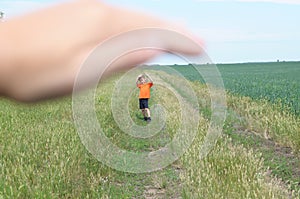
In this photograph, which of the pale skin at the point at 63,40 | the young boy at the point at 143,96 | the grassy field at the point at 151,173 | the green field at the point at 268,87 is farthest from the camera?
the green field at the point at 268,87

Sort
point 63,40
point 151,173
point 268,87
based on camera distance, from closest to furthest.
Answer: point 63,40, point 151,173, point 268,87

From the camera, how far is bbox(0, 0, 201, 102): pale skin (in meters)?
0.98

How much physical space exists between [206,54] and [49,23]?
350 mm

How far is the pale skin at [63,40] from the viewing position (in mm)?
978

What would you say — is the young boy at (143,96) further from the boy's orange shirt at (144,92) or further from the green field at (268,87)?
the green field at (268,87)

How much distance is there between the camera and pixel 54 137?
22.6ft

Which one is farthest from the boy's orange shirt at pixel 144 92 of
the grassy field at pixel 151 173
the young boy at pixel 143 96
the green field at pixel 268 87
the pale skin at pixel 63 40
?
the pale skin at pixel 63 40

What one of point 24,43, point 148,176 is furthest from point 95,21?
point 148,176

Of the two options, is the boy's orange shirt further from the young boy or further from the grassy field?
the grassy field

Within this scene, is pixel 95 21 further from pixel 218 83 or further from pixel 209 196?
pixel 209 196

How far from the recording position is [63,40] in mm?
984

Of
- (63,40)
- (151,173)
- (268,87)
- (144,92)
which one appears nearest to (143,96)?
(144,92)

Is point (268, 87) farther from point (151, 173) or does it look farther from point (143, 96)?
point (151, 173)

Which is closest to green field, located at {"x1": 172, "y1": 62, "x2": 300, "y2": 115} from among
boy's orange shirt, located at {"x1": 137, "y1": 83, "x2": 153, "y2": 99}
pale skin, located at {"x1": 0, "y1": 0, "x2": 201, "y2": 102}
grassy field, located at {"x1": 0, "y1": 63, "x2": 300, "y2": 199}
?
pale skin, located at {"x1": 0, "y1": 0, "x2": 201, "y2": 102}
